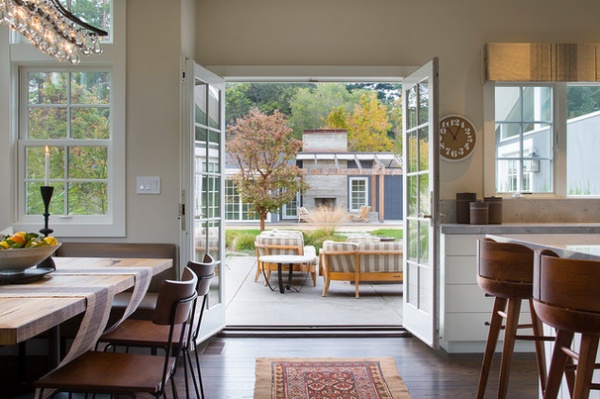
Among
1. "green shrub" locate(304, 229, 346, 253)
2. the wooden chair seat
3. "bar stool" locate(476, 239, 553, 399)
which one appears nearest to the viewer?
the wooden chair seat

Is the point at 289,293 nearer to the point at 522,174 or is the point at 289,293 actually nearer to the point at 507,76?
the point at 522,174

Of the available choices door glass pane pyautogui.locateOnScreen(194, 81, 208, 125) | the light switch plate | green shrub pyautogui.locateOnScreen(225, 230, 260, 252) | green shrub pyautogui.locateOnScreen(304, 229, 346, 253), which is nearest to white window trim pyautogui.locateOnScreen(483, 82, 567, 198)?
door glass pane pyautogui.locateOnScreen(194, 81, 208, 125)

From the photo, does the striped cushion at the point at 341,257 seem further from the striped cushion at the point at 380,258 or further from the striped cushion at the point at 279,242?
the striped cushion at the point at 279,242

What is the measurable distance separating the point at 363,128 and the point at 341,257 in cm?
1022

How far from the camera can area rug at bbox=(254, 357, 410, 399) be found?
9.68ft

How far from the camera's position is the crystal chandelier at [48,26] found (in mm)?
2301

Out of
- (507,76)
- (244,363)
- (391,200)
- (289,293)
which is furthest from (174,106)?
(391,200)

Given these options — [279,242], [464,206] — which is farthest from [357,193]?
[464,206]

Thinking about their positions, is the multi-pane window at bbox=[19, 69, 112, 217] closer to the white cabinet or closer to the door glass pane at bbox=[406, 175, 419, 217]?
the door glass pane at bbox=[406, 175, 419, 217]

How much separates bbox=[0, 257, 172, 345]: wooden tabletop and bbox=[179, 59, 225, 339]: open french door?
3.18 feet

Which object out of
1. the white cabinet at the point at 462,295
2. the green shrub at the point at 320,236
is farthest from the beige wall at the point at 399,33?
the green shrub at the point at 320,236

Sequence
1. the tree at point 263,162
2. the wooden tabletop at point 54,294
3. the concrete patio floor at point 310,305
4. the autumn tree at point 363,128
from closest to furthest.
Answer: the wooden tabletop at point 54,294 → the concrete patio floor at point 310,305 → the tree at point 263,162 → the autumn tree at point 363,128

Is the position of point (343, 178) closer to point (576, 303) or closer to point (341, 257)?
point (341, 257)

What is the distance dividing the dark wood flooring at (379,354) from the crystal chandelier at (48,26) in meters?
2.04
